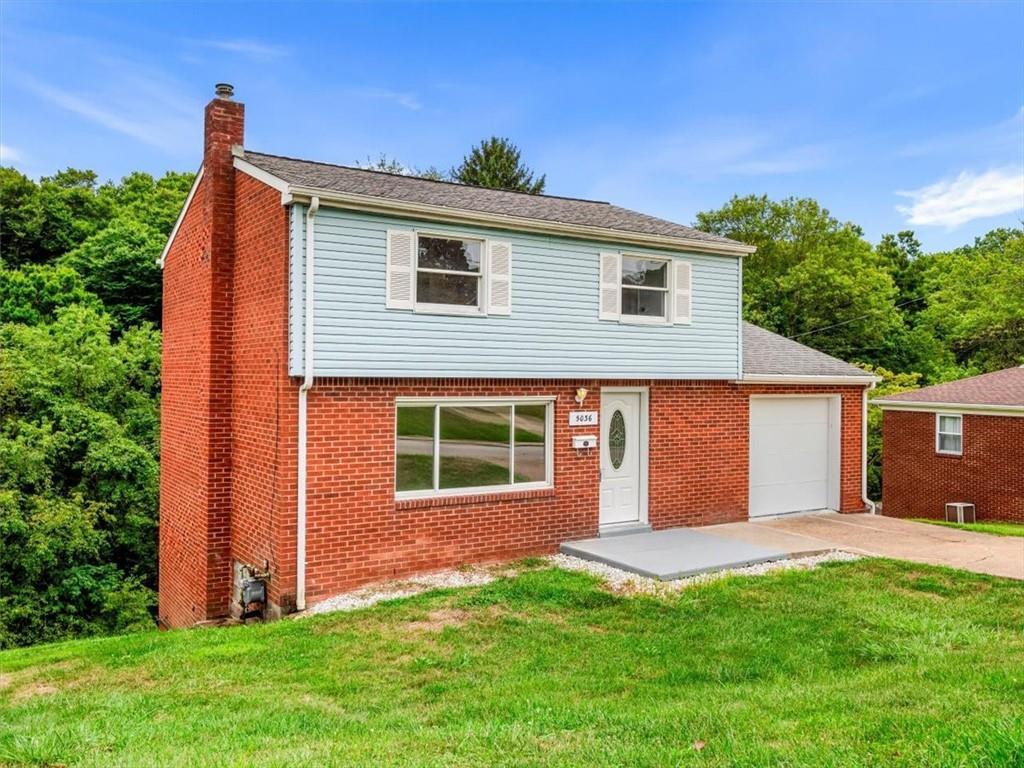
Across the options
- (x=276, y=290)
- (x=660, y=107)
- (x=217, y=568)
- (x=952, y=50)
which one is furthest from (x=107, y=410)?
(x=952, y=50)

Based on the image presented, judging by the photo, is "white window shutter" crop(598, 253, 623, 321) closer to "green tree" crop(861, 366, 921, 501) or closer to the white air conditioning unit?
the white air conditioning unit

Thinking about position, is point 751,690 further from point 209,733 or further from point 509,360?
point 509,360

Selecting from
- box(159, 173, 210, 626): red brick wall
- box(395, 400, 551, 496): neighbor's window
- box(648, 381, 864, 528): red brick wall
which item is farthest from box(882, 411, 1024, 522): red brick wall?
box(159, 173, 210, 626): red brick wall

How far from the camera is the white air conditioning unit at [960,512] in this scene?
20.7m

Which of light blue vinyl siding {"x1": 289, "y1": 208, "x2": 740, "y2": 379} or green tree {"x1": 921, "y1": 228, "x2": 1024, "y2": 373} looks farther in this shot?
green tree {"x1": 921, "y1": 228, "x2": 1024, "y2": 373}

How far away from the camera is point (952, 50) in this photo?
57.9 ft

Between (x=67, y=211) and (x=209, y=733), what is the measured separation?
3340cm

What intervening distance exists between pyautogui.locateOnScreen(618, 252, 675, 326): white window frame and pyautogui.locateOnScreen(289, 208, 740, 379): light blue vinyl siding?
Result: 0.36 ft

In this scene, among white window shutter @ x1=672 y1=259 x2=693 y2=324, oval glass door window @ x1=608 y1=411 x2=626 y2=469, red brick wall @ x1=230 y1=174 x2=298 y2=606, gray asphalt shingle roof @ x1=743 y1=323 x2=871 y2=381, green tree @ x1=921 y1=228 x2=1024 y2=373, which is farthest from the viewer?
green tree @ x1=921 y1=228 x2=1024 y2=373

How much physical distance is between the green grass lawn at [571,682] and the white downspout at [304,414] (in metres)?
0.85

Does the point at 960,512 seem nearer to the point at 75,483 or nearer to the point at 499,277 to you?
the point at 499,277

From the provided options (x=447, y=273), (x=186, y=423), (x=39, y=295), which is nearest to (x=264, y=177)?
(x=447, y=273)

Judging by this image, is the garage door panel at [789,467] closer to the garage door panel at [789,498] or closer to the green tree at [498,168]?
the garage door panel at [789,498]

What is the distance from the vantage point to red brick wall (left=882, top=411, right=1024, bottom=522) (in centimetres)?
2000
